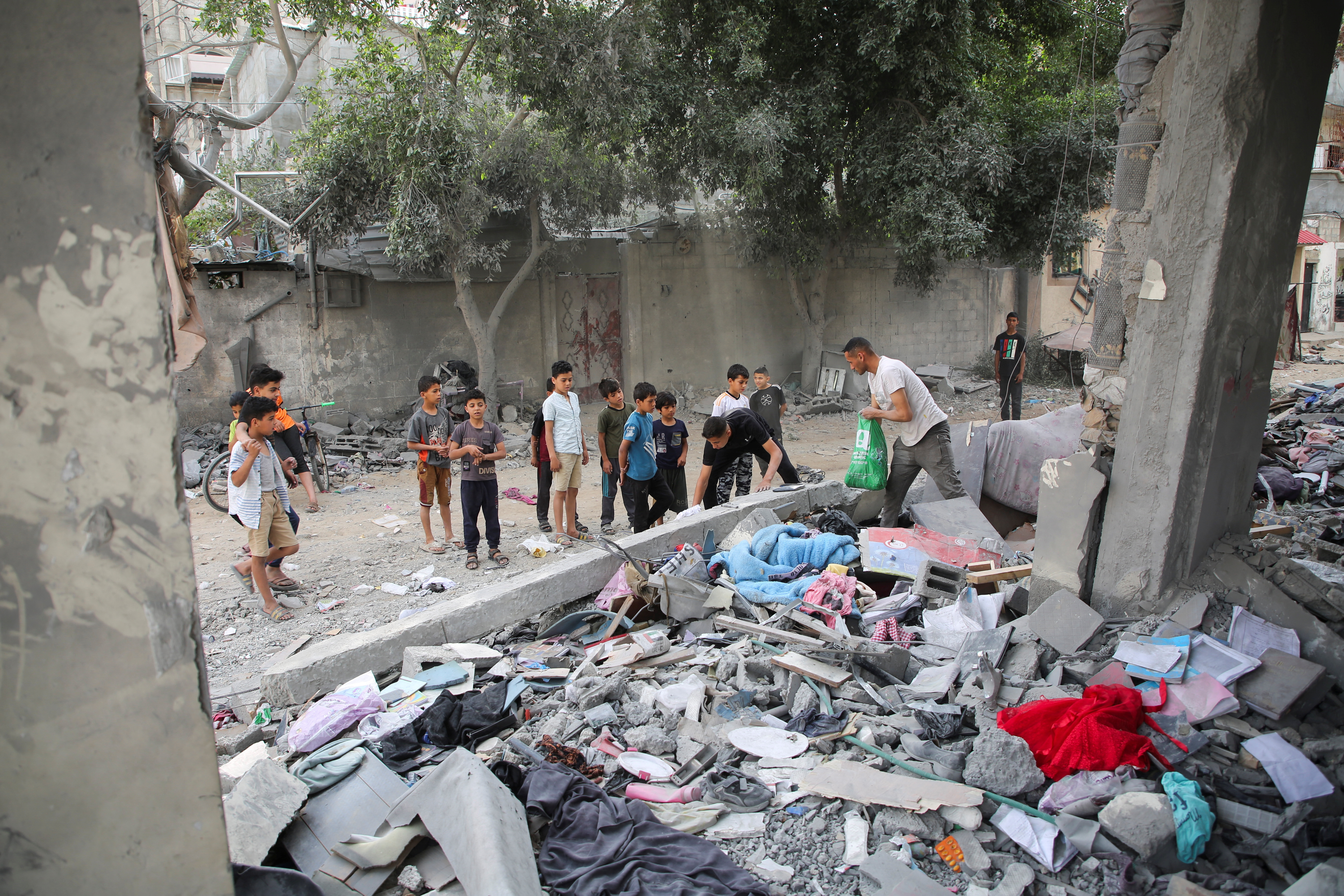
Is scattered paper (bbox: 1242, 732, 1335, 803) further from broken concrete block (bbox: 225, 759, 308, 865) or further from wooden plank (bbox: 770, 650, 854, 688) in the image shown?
broken concrete block (bbox: 225, 759, 308, 865)

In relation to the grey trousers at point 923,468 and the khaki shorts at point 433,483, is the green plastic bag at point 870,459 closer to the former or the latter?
the grey trousers at point 923,468

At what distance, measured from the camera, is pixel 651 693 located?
412 centimetres

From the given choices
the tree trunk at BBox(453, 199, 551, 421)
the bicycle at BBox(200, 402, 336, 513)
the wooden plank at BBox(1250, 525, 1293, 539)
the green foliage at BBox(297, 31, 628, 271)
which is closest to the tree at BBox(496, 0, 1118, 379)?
the green foliage at BBox(297, 31, 628, 271)

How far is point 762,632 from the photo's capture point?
4590 mm

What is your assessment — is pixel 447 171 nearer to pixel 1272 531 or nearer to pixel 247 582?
pixel 247 582

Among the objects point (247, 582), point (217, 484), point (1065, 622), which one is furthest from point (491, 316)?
point (1065, 622)

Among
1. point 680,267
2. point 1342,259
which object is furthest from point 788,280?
point 1342,259

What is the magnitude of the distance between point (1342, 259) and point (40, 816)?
121 feet

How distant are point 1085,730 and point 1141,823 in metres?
0.47

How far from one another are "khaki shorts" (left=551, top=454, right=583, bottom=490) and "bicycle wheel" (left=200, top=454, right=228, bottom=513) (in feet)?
12.3

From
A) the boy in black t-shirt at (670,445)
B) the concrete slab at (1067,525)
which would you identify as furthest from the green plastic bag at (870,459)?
the concrete slab at (1067,525)

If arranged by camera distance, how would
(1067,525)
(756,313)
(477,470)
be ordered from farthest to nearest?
(756,313) < (477,470) < (1067,525)

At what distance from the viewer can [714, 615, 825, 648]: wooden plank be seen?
438cm

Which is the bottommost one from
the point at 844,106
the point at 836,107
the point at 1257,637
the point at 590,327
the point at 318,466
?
the point at 318,466
